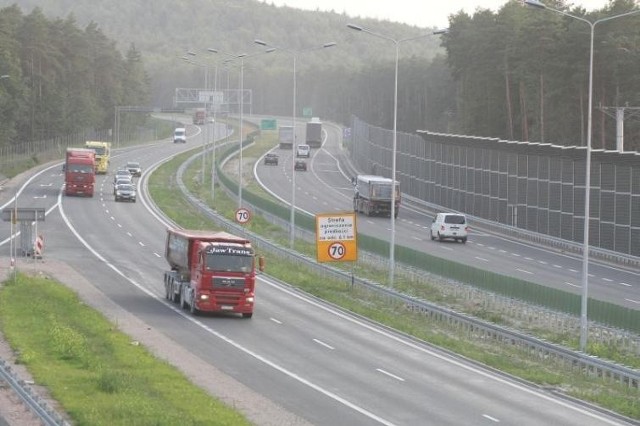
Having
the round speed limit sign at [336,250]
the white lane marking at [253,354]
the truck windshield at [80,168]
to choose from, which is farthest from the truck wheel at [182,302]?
the truck windshield at [80,168]

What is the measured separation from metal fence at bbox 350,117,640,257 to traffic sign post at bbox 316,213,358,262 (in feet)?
64.8

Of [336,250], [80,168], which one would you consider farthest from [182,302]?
[80,168]

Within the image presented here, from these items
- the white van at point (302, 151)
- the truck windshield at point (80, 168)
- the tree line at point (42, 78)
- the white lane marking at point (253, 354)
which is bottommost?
the white lane marking at point (253, 354)

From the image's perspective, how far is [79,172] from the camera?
105m

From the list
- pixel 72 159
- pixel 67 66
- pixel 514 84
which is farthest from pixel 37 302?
pixel 67 66

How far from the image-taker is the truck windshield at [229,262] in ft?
155

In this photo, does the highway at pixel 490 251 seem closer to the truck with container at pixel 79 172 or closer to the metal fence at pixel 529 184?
the metal fence at pixel 529 184

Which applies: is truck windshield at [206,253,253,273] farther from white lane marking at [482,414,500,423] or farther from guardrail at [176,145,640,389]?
white lane marking at [482,414,500,423]

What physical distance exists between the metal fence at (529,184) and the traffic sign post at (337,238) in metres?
19.7

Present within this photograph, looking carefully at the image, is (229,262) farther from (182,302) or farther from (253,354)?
(253,354)

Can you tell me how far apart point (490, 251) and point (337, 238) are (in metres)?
23.6

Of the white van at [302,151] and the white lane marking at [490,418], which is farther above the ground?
the white van at [302,151]

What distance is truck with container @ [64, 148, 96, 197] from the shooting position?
4097 inches

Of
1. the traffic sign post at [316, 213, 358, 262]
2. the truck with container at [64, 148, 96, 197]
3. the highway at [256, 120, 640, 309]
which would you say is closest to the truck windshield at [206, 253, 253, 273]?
the traffic sign post at [316, 213, 358, 262]
